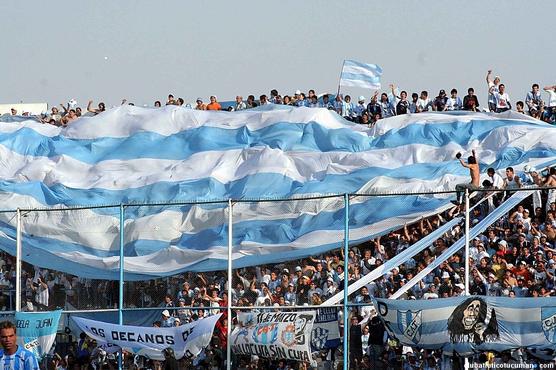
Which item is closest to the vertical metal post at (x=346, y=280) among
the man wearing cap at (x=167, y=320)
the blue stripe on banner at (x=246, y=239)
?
the blue stripe on banner at (x=246, y=239)

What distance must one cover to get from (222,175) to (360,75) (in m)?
6.78

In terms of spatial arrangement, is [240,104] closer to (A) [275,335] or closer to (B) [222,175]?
(B) [222,175]

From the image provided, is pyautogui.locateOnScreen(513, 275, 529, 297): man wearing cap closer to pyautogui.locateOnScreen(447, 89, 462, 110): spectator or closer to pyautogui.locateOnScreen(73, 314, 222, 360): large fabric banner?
pyautogui.locateOnScreen(73, 314, 222, 360): large fabric banner

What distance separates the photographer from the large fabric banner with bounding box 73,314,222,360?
68.3 feet

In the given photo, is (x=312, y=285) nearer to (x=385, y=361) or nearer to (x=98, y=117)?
(x=385, y=361)

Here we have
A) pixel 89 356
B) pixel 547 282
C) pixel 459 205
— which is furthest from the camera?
pixel 89 356

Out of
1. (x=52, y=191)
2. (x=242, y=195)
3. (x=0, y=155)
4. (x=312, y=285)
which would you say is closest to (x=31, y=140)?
(x=0, y=155)

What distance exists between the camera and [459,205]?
20109 mm

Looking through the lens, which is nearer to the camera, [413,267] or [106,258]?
[413,267]

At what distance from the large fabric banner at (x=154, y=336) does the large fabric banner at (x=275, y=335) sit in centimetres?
53

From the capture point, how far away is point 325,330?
65.1 ft

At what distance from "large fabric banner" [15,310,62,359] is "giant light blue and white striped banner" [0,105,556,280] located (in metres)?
1.07

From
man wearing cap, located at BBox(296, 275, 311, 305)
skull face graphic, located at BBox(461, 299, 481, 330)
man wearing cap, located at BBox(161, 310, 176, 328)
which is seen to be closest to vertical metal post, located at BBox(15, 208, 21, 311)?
man wearing cap, located at BBox(161, 310, 176, 328)

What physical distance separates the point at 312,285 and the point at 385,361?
169 cm
